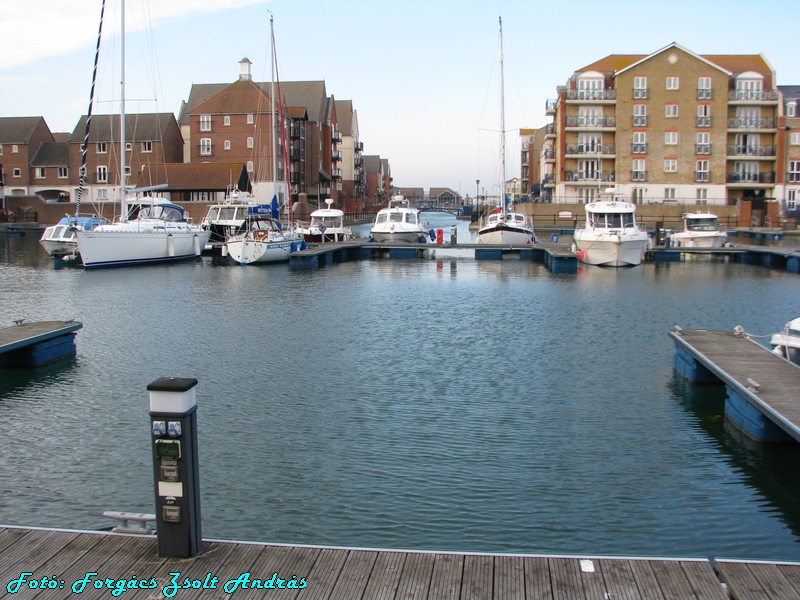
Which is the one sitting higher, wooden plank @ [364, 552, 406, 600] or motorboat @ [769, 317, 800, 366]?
motorboat @ [769, 317, 800, 366]

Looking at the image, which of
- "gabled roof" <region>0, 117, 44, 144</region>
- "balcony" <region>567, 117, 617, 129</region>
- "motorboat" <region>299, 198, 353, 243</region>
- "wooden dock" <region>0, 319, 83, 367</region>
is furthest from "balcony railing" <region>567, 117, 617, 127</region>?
"gabled roof" <region>0, 117, 44, 144</region>

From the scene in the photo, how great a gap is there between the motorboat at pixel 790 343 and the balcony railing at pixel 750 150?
6205 centimetres

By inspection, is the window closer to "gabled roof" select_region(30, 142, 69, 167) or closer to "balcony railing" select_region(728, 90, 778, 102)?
"balcony railing" select_region(728, 90, 778, 102)

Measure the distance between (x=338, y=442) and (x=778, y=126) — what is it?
69.3 metres

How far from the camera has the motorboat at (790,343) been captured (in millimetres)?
13445

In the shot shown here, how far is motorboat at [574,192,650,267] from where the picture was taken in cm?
3906

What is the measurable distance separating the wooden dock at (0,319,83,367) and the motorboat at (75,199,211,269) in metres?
23.2

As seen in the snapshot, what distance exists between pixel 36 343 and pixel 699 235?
131ft

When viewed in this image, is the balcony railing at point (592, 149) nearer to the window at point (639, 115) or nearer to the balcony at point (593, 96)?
the window at point (639, 115)

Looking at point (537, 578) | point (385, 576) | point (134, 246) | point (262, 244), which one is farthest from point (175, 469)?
point (134, 246)

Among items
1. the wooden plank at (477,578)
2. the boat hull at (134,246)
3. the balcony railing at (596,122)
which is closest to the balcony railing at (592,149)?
the balcony railing at (596,122)

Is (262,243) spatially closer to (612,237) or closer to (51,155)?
(612,237)

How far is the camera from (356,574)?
591cm

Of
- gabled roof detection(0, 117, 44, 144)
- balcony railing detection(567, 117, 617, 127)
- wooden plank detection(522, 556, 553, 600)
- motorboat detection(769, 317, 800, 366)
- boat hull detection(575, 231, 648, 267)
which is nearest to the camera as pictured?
wooden plank detection(522, 556, 553, 600)
